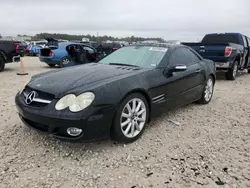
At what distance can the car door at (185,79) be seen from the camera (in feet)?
13.3

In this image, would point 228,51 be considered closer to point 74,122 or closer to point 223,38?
point 223,38

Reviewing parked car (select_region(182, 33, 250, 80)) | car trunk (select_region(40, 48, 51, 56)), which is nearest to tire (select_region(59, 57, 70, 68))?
Answer: car trunk (select_region(40, 48, 51, 56))

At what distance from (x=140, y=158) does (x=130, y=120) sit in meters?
0.54

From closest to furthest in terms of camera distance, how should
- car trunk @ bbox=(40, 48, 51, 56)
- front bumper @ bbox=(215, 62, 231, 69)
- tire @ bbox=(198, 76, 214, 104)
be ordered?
tire @ bbox=(198, 76, 214, 104) → front bumper @ bbox=(215, 62, 231, 69) → car trunk @ bbox=(40, 48, 51, 56)

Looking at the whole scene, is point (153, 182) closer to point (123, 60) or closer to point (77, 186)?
point (77, 186)

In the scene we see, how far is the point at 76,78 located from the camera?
3334mm

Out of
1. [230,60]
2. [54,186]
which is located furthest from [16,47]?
[54,186]

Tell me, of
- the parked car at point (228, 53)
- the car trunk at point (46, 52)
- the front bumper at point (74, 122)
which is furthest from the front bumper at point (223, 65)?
the car trunk at point (46, 52)

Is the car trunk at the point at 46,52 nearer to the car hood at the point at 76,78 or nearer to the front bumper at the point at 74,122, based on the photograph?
the car hood at the point at 76,78

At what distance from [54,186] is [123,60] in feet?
8.12

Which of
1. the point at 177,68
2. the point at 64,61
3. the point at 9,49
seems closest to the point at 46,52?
the point at 64,61

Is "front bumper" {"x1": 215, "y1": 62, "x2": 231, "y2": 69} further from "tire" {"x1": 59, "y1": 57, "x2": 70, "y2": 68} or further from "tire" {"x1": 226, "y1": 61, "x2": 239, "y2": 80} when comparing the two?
"tire" {"x1": 59, "y1": 57, "x2": 70, "y2": 68}

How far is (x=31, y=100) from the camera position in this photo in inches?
123

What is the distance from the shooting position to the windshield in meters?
4.02
